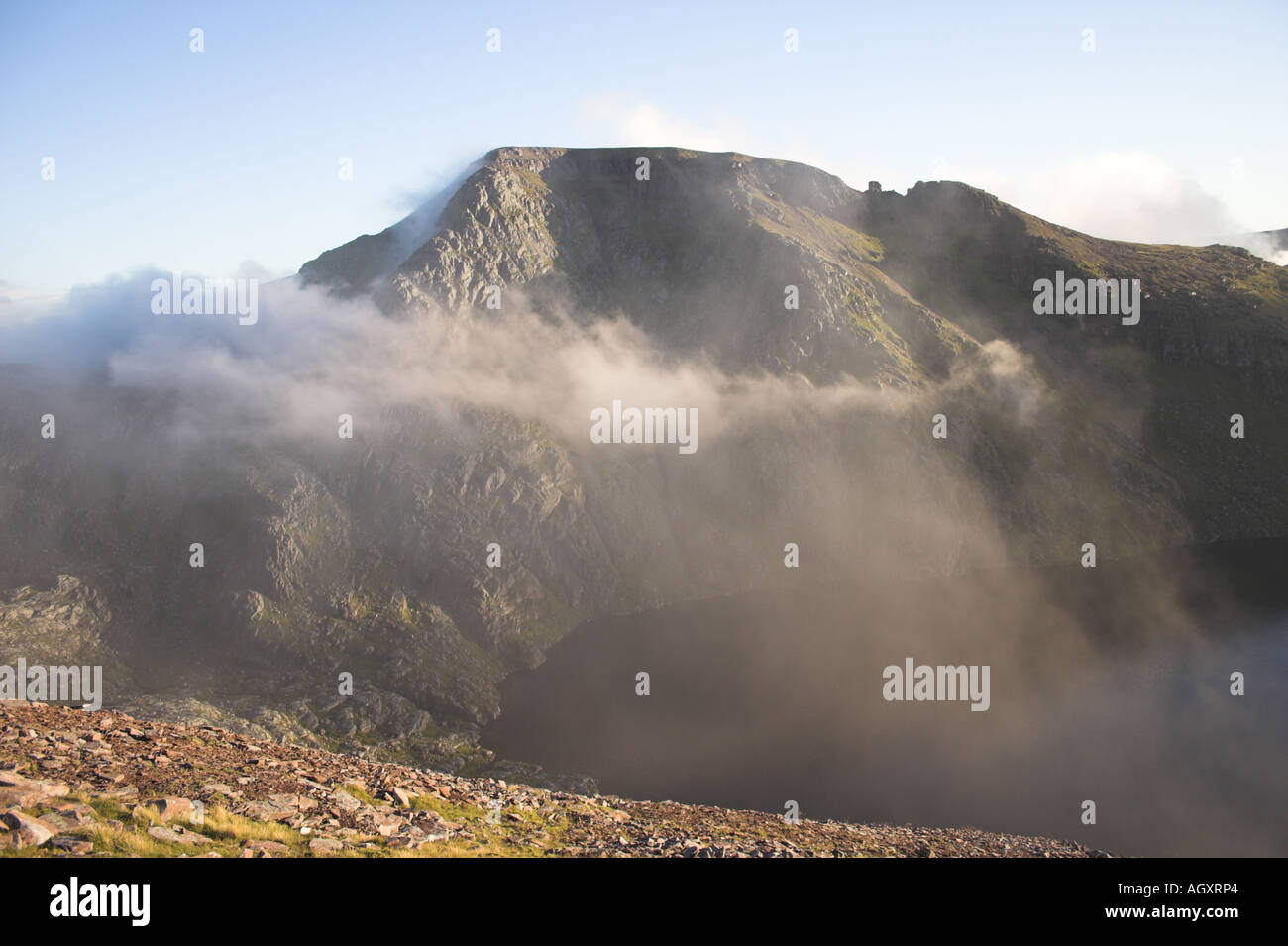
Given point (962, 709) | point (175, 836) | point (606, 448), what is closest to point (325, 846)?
point (175, 836)

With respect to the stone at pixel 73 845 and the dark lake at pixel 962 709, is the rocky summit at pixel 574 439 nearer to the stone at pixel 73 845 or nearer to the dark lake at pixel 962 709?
the dark lake at pixel 962 709

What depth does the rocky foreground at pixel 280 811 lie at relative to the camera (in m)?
20.0

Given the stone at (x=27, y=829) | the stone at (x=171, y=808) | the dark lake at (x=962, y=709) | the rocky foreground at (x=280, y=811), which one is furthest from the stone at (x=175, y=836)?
the dark lake at (x=962, y=709)

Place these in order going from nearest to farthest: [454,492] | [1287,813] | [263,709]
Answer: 1. [1287,813]
2. [263,709]
3. [454,492]

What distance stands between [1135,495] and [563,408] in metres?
105

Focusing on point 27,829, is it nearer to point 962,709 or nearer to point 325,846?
point 325,846

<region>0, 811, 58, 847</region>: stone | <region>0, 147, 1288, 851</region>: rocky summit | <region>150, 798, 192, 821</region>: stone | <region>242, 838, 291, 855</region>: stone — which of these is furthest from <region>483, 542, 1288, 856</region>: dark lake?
<region>0, 811, 58, 847</region>: stone

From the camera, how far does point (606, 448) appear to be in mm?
113188

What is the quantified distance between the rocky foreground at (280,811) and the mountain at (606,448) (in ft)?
91.5
